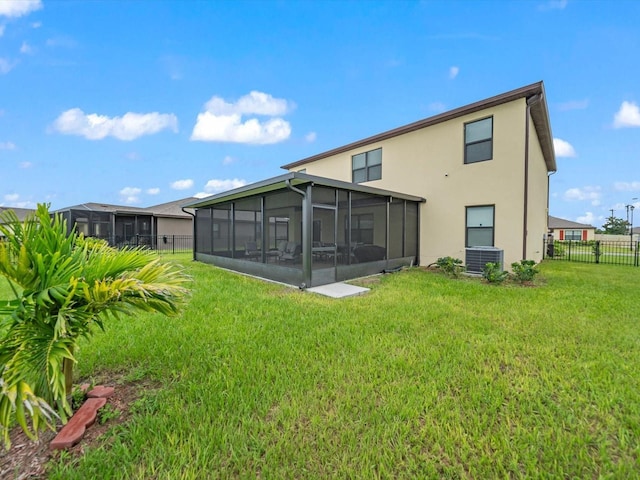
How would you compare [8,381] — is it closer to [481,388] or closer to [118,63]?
[481,388]

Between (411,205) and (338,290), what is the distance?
212 inches

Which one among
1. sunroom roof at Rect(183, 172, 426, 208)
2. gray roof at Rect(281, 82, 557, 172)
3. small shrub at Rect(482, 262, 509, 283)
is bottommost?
small shrub at Rect(482, 262, 509, 283)

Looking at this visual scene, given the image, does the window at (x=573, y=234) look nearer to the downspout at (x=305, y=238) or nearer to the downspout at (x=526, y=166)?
the downspout at (x=526, y=166)

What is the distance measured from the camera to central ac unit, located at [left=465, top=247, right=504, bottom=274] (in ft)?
26.8

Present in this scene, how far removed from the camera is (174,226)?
69.7ft

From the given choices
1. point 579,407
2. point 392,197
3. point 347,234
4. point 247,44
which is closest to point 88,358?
point 579,407

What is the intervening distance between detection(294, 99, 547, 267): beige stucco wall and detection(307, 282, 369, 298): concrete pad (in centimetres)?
486

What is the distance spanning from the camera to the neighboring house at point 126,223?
1703 centimetres

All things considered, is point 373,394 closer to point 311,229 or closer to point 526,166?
point 311,229

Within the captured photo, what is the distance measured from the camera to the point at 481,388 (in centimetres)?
258

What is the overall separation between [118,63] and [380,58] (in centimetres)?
1163

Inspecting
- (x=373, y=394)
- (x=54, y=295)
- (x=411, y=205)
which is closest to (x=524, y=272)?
(x=411, y=205)

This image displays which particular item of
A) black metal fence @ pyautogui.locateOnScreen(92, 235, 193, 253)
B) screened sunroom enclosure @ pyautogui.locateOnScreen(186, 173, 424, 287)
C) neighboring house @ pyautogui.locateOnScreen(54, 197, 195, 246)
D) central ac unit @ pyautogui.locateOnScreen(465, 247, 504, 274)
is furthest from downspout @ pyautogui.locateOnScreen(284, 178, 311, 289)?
neighboring house @ pyautogui.locateOnScreen(54, 197, 195, 246)

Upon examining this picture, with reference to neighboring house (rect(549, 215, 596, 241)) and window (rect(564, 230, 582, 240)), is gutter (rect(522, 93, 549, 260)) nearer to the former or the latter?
neighboring house (rect(549, 215, 596, 241))
